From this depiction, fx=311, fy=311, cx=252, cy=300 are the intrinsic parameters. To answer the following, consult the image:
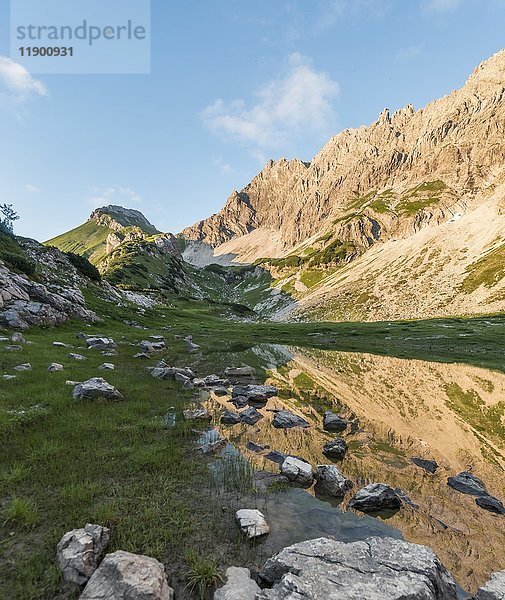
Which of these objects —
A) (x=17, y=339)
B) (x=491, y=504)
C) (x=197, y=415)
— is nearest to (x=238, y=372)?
(x=197, y=415)

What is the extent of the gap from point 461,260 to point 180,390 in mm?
156357

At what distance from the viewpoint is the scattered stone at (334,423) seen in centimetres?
1811

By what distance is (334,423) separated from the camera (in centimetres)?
1850

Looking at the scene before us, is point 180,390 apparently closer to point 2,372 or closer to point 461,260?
point 2,372

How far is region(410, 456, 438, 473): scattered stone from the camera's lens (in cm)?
1391

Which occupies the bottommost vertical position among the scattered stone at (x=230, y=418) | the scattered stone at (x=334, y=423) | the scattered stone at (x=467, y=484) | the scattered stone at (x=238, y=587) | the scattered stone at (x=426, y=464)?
the scattered stone at (x=426, y=464)

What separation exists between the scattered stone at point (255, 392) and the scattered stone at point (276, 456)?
8.21 metres

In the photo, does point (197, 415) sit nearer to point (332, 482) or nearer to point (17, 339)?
point (332, 482)

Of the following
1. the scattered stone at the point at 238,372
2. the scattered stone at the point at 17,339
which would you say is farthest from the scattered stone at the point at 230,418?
the scattered stone at the point at 17,339

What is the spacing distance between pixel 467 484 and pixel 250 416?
425 inches

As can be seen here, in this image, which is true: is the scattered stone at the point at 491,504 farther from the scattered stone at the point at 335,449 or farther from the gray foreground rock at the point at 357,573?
the gray foreground rock at the point at 357,573

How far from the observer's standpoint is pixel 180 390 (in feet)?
75.9

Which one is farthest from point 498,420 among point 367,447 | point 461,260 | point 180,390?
point 461,260

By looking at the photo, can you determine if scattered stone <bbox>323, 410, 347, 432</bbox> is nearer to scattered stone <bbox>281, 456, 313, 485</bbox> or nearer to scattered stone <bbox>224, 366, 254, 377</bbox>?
scattered stone <bbox>281, 456, 313, 485</bbox>
